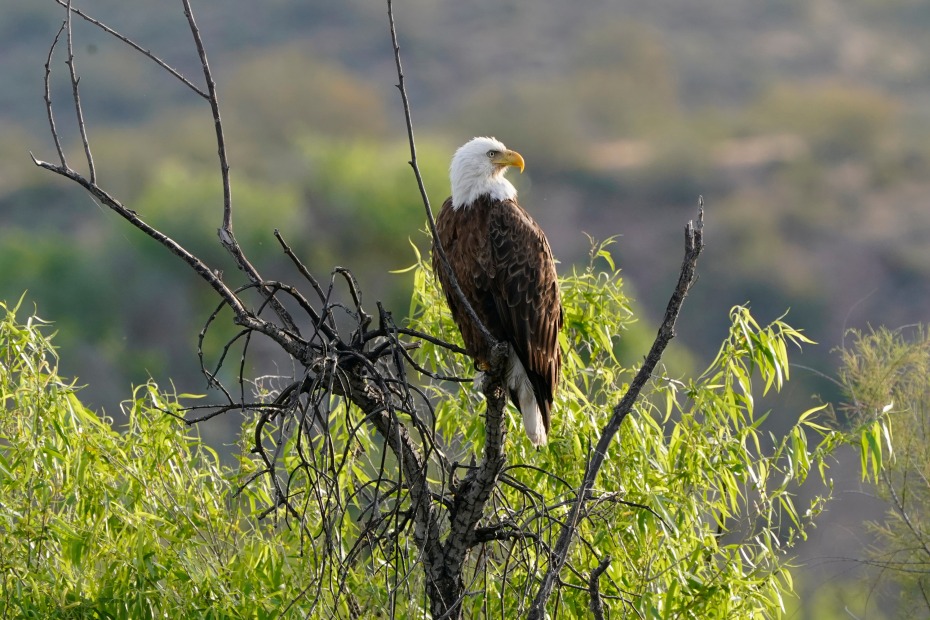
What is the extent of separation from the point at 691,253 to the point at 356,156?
880 inches

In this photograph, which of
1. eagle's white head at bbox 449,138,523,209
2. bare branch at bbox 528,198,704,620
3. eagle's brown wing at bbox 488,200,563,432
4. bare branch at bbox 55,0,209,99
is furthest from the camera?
eagle's white head at bbox 449,138,523,209

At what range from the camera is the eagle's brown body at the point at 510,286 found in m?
3.10

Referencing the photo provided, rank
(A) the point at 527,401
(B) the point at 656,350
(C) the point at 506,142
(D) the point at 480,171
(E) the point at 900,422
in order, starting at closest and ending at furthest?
(B) the point at 656,350 < (A) the point at 527,401 < (D) the point at 480,171 < (E) the point at 900,422 < (C) the point at 506,142

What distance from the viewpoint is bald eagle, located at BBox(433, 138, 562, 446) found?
122 inches

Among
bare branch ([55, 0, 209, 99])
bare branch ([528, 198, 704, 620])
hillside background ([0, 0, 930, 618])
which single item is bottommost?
bare branch ([528, 198, 704, 620])

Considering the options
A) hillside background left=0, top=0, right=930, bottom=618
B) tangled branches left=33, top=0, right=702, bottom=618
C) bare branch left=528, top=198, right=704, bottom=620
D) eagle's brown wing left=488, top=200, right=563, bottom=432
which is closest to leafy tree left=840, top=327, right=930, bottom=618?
eagle's brown wing left=488, top=200, right=563, bottom=432

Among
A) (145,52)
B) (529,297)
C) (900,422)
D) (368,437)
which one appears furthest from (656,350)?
(900,422)

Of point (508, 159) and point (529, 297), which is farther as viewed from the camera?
point (508, 159)

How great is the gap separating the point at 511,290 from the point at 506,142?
20.7 metres

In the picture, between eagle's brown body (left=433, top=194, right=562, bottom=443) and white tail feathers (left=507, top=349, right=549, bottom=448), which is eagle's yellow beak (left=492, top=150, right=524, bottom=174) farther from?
white tail feathers (left=507, top=349, right=549, bottom=448)

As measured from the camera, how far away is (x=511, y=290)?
124 inches

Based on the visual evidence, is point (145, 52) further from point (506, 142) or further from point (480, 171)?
point (506, 142)

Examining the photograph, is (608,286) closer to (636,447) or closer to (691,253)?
(636,447)

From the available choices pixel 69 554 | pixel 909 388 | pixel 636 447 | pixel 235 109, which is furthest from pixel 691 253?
pixel 235 109
